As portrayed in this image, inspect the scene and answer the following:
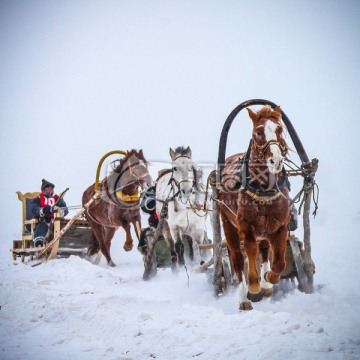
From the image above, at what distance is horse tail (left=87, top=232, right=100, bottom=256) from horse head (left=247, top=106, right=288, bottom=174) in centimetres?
902

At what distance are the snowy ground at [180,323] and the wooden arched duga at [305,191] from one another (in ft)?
1.04

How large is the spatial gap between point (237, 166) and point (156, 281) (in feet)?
14.5

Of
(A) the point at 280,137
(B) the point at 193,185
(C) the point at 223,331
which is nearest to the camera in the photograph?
(C) the point at 223,331

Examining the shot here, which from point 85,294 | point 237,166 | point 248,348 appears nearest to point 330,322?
point 248,348

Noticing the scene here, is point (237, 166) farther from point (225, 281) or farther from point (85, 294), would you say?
point (85, 294)

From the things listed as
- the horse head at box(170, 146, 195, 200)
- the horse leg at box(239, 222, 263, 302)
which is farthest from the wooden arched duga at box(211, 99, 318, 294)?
the horse head at box(170, 146, 195, 200)

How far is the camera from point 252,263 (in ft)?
14.6

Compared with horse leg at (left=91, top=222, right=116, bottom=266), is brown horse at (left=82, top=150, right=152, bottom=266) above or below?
above

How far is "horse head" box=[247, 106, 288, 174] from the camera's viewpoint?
4078mm

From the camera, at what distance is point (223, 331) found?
3.76 meters

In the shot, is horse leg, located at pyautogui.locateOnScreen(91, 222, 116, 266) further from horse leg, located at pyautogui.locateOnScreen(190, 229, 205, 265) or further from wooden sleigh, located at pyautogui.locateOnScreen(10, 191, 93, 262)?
horse leg, located at pyautogui.locateOnScreen(190, 229, 205, 265)

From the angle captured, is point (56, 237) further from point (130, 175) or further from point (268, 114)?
point (268, 114)

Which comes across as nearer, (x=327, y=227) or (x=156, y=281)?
(x=156, y=281)

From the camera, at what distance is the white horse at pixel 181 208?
824cm
